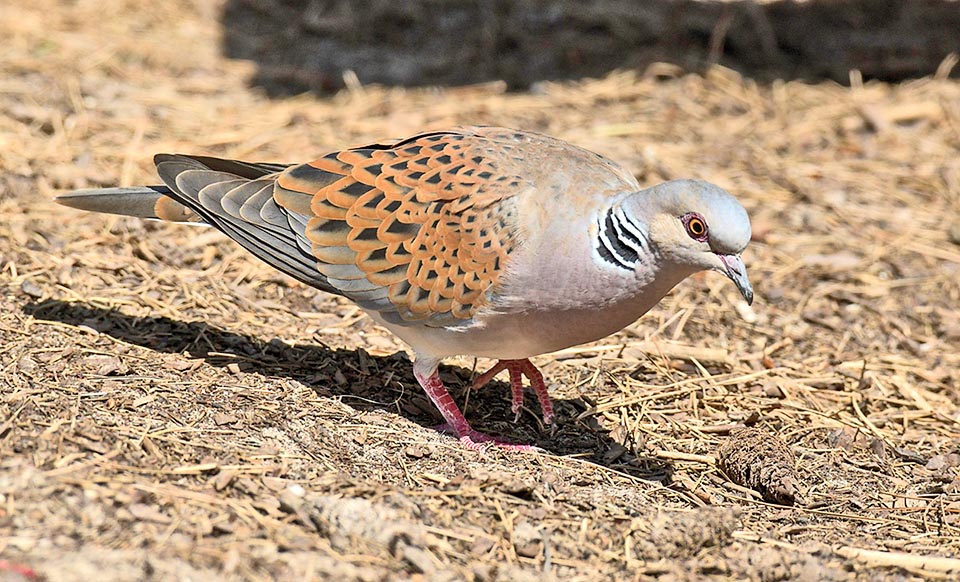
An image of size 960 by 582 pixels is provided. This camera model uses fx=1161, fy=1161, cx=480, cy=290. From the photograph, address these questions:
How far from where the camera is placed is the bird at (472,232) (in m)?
3.84

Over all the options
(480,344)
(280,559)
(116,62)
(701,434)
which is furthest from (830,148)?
(280,559)

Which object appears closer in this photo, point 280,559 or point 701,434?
point 280,559

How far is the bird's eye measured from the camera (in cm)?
371

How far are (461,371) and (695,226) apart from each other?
1.67 meters

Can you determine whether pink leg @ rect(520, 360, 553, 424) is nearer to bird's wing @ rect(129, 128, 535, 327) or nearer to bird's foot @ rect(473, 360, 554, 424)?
bird's foot @ rect(473, 360, 554, 424)

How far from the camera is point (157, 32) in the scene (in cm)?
866

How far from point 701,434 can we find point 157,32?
5.69m

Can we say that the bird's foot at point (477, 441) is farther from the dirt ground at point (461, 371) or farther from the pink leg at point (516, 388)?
the pink leg at point (516, 388)

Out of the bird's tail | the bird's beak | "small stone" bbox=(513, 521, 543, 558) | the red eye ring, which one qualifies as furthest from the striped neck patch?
the bird's tail

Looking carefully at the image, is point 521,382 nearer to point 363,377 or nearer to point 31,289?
point 363,377

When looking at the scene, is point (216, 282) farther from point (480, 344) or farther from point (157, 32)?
point (157, 32)

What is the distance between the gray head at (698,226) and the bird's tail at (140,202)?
1910 mm

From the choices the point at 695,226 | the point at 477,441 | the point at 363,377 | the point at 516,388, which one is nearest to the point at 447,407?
the point at 477,441

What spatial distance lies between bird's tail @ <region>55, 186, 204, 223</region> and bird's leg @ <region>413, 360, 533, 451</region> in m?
1.09
